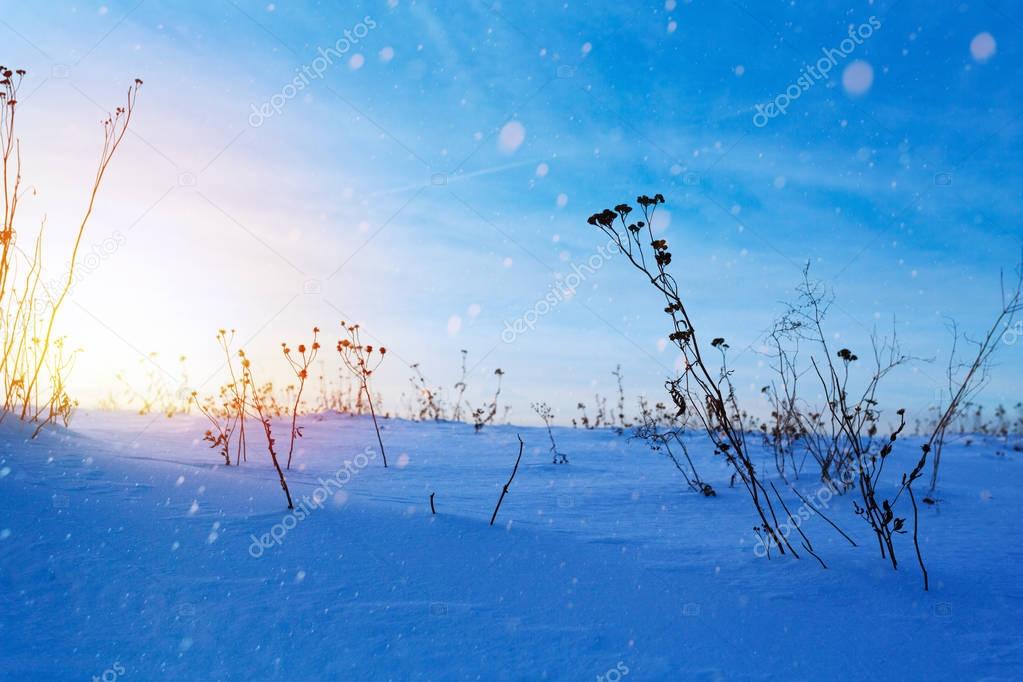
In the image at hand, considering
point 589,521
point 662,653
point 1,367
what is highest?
point 1,367

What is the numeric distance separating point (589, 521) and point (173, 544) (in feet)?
5.64

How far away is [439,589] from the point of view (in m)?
2.14

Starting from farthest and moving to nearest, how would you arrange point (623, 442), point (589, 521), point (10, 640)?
1. point (623, 442)
2. point (589, 521)
3. point (10, 640)

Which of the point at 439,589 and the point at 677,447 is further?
the point at 677,447

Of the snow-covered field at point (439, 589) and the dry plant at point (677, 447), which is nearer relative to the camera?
the snow-covered field at point (439, 589)

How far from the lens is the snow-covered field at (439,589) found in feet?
5.84

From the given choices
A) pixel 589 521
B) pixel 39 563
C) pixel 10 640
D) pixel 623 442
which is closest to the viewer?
pixel 10 640

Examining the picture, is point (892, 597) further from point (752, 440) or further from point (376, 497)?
point (752, 440)

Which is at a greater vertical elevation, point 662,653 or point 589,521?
point 589,521

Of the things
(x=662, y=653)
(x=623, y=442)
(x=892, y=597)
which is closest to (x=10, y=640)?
(x=662, y=653)

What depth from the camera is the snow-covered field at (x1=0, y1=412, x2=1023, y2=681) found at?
1.78m

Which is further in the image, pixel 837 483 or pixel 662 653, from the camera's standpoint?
pixel 837 483

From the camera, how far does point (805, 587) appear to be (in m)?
2.37

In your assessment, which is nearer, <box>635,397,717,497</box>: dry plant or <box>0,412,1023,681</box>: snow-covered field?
<box>0,412,1023,681</box>: snow-covered field
